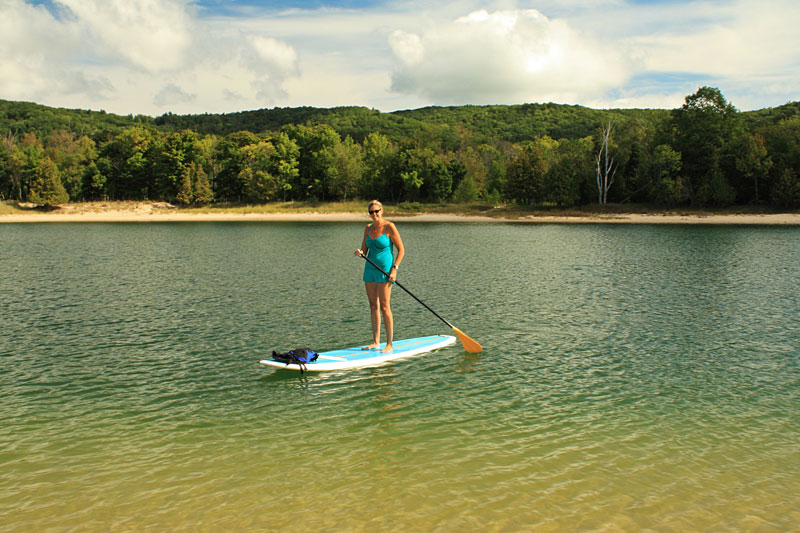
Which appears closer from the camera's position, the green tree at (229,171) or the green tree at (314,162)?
the green tree at (314,162)

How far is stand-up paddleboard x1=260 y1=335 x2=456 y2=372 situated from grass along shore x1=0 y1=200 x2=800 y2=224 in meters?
60.6

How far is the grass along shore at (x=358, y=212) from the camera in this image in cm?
6419

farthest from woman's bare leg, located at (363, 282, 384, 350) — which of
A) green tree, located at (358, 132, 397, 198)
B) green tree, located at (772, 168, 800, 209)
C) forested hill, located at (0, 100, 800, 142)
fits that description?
forested hill, located at (0, 100, 800, 142)

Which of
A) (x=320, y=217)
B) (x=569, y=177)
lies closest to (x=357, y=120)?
(x=320, y=217)

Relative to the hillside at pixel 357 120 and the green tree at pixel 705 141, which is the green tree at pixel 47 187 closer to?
the hillside at pixel 357 120

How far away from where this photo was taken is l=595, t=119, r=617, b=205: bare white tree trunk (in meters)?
70.8

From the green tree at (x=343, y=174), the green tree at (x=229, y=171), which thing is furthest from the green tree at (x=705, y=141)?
the green tree at (x=229, y=171)

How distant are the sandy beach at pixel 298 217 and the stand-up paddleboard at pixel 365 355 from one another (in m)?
59.5

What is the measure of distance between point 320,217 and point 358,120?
85488 mm

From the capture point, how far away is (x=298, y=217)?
263ft

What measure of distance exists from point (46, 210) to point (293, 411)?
93878 mm

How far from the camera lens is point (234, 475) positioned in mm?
5906

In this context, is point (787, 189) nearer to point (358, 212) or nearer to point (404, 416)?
point (358, 212)

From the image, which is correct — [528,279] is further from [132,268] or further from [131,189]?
[131,189]
